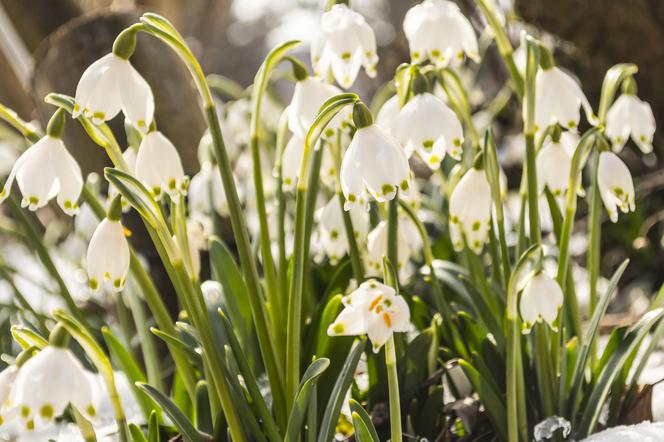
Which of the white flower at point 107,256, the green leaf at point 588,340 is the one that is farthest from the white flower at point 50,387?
the green leaf at point 588,340

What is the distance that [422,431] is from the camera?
1217 millimetres

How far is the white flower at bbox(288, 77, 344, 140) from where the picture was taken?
1115mm

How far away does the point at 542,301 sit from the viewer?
3.39 feet

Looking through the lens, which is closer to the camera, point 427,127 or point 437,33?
point 427,127

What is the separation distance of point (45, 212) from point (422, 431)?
2222mm

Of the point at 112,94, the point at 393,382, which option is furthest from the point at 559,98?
the point at 112,94

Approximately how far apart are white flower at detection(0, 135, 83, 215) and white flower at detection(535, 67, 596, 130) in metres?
0.64

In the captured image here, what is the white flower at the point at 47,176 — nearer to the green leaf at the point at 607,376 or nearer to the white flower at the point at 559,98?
the white flower at the point at 559,98

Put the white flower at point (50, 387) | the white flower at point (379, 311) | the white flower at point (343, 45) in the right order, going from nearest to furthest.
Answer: the white flower at point (50, 387) < the white flower at point (379, 311) < the white flower at point (343, 45)

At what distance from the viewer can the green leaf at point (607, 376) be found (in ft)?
3.84

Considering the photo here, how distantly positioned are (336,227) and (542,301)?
428 millimetres

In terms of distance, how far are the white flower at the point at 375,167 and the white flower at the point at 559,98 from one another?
0.32 metres

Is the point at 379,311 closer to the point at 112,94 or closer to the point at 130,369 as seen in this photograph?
the point at 112,94

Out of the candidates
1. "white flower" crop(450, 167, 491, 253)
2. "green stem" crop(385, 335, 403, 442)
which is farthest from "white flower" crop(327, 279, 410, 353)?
"white flower" crop(450, 167, 491, 253)
